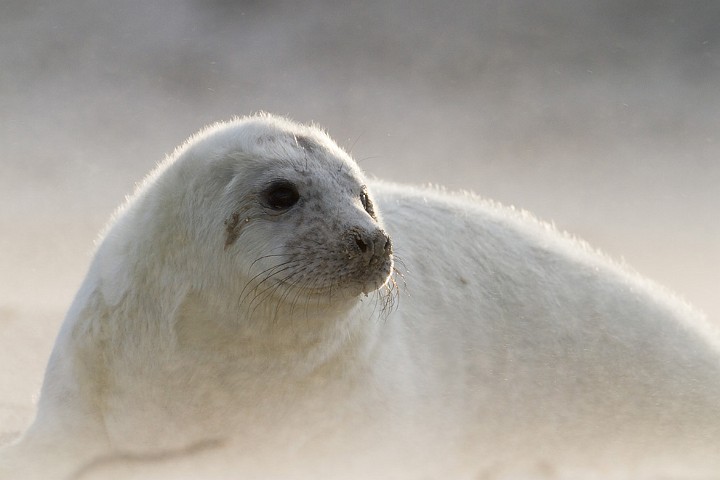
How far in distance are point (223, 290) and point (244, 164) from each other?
1.07ft

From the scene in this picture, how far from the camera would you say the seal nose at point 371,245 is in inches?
94.9

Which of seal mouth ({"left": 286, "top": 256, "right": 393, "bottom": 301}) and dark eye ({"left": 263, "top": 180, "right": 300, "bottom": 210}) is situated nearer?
seal mouth ({"left": 286, "top": 256, "right": 393, "bottom": 301})

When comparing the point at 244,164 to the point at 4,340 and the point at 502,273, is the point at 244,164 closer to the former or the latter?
the point at 502,273

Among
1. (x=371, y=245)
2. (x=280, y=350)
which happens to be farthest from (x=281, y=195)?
(x=280, y=350)

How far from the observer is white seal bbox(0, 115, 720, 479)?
2.53 metres

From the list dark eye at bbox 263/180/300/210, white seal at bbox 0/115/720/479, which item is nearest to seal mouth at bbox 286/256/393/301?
white seal at bbox 0/115/720/479

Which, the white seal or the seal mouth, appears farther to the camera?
the white seal

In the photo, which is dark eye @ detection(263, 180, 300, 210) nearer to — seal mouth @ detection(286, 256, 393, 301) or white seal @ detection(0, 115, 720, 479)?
white seal @ detection(0, 115, 720, 479)

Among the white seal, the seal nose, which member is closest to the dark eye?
the white seal

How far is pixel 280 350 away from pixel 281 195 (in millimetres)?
406

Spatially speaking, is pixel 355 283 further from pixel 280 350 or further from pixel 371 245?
pixel 280 350

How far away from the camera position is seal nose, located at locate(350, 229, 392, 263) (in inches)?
94.9

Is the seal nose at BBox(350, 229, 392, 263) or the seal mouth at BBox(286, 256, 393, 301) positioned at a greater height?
the seal nose at BBox(350, 229, 392, 263)

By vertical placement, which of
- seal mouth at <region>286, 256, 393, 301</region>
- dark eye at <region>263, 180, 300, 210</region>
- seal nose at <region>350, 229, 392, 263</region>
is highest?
dark eye at <region>263, 180, 300, 210</region>
